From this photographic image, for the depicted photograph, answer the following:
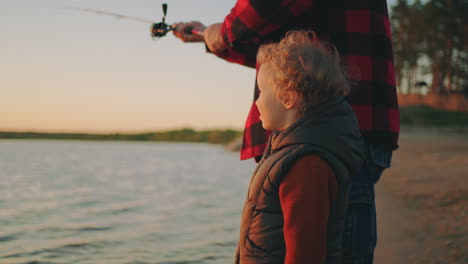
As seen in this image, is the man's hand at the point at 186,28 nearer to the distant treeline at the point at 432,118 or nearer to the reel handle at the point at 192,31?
the reel handle at the point at 192,31

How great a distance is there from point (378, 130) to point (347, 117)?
12.5 inches

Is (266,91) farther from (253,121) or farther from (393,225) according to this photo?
(393,225)

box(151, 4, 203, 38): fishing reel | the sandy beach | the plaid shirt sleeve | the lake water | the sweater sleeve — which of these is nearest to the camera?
the sweater sleeve

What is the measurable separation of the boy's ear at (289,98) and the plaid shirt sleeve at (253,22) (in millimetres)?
357

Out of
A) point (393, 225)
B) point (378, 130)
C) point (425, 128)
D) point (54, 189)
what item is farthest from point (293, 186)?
point (425, 128)

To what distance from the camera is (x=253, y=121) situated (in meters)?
1.72

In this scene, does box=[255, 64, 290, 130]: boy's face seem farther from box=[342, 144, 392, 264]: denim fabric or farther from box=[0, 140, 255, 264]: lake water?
box=[0, 140, 255, 264]: lake water

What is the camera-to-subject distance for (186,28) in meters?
2.31

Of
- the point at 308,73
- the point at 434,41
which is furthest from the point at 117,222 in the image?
the point at 434,41

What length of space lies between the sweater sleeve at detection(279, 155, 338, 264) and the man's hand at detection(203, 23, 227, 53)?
0.79 m

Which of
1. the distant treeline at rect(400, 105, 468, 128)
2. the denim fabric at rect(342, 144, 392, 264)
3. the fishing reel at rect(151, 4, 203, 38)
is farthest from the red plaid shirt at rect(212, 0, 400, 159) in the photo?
the distant treeline at rect(400, 105, 468, 128)

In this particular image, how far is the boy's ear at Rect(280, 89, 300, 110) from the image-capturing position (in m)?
1.30

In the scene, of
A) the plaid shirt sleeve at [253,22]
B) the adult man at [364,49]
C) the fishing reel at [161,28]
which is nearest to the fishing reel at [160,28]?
the fishing reel at [161,28]

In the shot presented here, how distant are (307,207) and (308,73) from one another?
39cm
